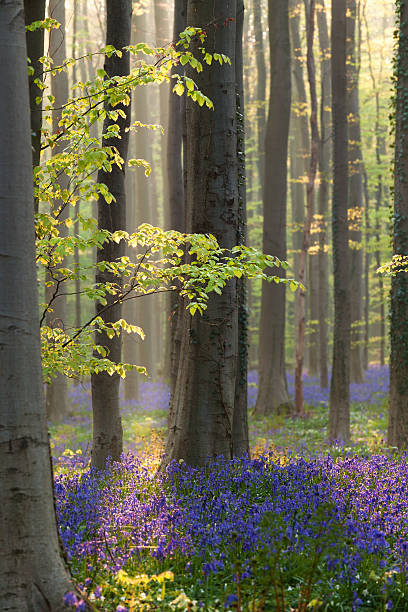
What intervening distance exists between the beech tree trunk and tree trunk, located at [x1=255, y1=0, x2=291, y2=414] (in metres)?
13.1

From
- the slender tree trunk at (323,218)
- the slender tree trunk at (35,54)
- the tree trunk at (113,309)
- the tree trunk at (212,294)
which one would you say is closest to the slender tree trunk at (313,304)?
the slender tree trunk at (323,218)

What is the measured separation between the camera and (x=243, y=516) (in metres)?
4.71

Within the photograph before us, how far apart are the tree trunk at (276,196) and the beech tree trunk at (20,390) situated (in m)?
13.1

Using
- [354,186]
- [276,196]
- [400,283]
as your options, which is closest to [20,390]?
[400,283]

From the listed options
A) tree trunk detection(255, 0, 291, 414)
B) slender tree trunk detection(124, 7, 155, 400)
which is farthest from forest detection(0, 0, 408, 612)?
slender tree trunk detection(124, 7, 155, 400)

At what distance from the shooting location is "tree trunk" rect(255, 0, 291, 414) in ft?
53.5

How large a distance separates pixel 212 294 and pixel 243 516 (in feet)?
9.29

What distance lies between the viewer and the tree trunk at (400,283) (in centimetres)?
987

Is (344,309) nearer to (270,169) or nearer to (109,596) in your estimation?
(270,169)

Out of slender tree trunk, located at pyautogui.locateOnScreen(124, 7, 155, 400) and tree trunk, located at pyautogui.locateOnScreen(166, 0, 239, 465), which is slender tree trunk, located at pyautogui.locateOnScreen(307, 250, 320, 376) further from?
tree trunk, located at pyautogui.locateOnScreen(166, 0, 239, 465)

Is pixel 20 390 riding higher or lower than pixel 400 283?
lower

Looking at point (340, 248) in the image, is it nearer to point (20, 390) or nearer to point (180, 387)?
point (180, 387)

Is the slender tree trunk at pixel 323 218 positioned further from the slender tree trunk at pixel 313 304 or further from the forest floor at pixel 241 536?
the forest floor at pixel 241 536

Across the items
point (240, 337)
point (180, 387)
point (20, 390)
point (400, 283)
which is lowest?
point (180, 387)
